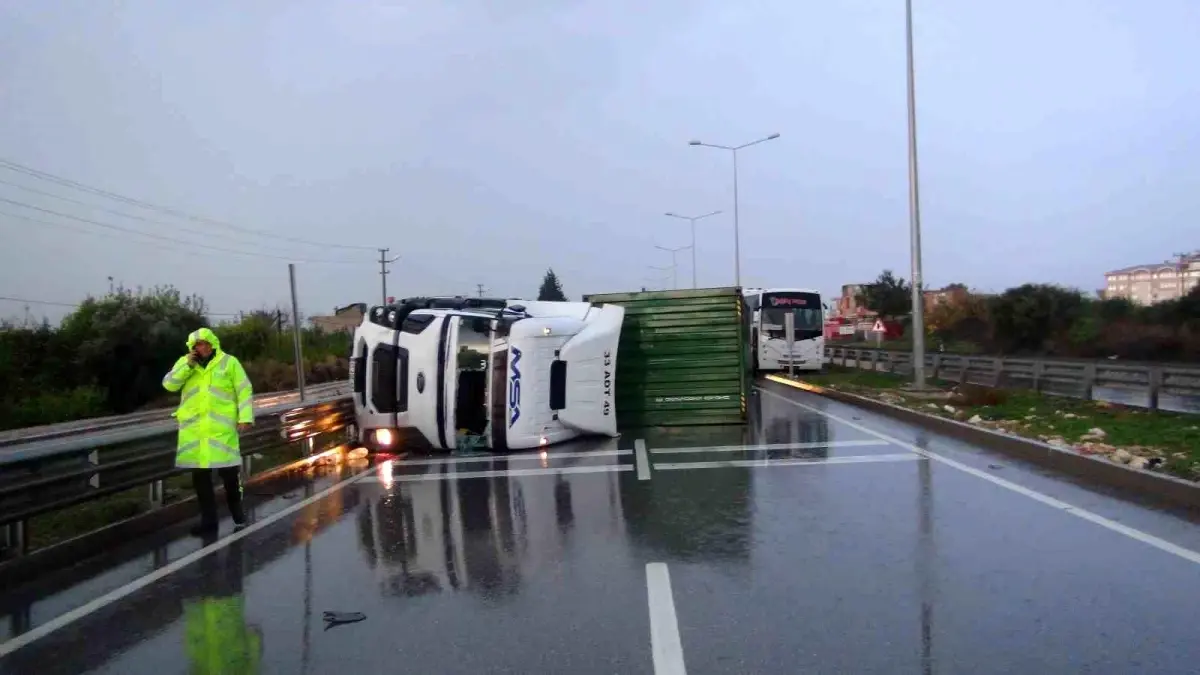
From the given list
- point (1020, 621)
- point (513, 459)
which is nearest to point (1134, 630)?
point (1020, 621)

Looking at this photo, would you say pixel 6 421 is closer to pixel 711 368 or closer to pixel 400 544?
pixel 711 368

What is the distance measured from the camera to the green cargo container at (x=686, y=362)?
58.3ft

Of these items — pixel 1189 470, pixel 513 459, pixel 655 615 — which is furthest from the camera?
pixel 513 459

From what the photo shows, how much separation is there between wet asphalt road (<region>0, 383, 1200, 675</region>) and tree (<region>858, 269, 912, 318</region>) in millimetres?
73813

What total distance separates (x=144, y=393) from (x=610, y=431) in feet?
105

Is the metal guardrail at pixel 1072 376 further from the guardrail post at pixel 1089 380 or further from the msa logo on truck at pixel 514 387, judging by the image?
the msa logo on truck at pixel 514 387

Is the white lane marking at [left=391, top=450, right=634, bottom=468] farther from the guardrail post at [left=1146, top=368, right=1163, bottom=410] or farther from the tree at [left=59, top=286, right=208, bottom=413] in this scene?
the tree at [left=59, top=286, right=208, bottom=413]

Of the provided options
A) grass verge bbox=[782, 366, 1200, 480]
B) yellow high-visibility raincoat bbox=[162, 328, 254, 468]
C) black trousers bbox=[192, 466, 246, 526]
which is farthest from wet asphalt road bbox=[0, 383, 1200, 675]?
grass verge bbox=[782, 366, 1200, 480]

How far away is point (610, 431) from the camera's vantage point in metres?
15.9

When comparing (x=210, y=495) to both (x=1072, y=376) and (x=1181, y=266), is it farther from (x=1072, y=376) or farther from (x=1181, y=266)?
(x=1181, y=266)

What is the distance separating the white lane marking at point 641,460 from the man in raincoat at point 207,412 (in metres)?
4.72

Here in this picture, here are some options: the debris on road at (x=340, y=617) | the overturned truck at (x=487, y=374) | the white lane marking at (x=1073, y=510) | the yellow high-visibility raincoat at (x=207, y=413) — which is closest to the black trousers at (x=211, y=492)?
the yellow high-visibility raincoat at (x=207, y=413)

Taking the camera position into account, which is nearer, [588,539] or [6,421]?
[588,539]

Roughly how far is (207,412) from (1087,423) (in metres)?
12.5
